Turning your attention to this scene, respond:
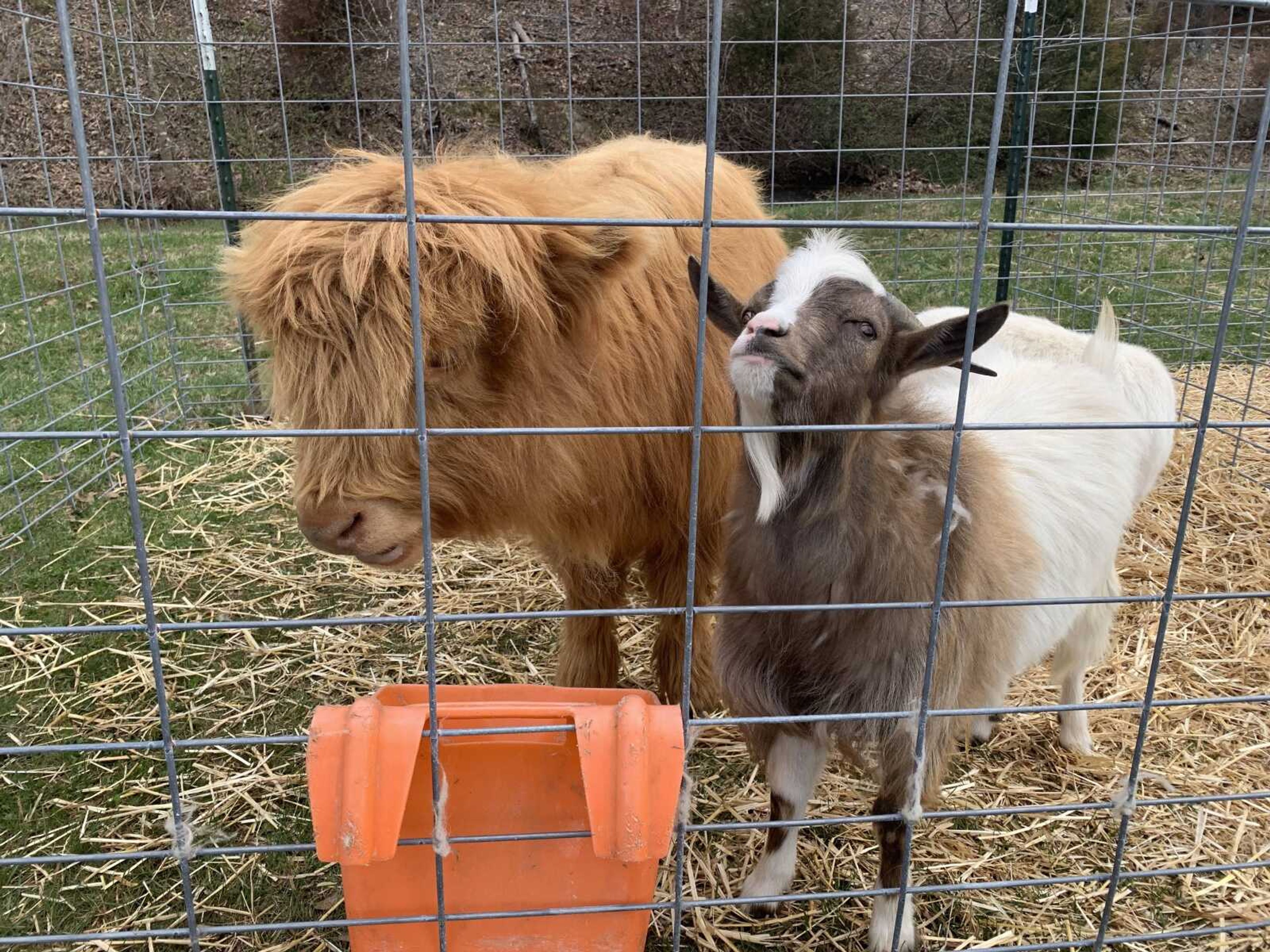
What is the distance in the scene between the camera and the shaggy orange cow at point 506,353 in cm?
190

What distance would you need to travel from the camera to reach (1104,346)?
10.1ft

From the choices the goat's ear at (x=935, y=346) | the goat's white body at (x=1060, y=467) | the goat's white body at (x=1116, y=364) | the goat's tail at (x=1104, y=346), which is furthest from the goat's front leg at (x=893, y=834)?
the goat's tail at (x=1104, y=346)

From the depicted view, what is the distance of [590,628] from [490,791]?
1.06 meters

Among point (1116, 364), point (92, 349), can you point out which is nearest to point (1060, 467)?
point (1116, 364)

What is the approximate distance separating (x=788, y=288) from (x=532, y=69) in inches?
308

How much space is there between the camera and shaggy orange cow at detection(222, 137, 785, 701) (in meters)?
1.90

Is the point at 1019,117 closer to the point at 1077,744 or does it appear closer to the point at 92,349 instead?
the point at 1077,744

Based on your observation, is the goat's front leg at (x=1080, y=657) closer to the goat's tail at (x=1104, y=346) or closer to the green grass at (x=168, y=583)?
the goat's tail at (x=1104, y=346)

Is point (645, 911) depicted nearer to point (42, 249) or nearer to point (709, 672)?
point (709, 672)

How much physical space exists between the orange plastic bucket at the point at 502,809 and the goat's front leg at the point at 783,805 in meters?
0.47

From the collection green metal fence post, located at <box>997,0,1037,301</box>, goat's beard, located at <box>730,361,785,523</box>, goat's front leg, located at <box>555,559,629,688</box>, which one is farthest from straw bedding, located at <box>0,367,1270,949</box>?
green metal fence post, located at <box>997,0,1037,301</box>

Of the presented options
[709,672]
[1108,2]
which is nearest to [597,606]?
[709,672]

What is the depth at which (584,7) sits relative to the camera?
27.9 feet

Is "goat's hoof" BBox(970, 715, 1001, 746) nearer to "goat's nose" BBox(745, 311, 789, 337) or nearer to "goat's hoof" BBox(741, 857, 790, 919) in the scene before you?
"goat's hoof" BBox(741, 857, 790, 919)
